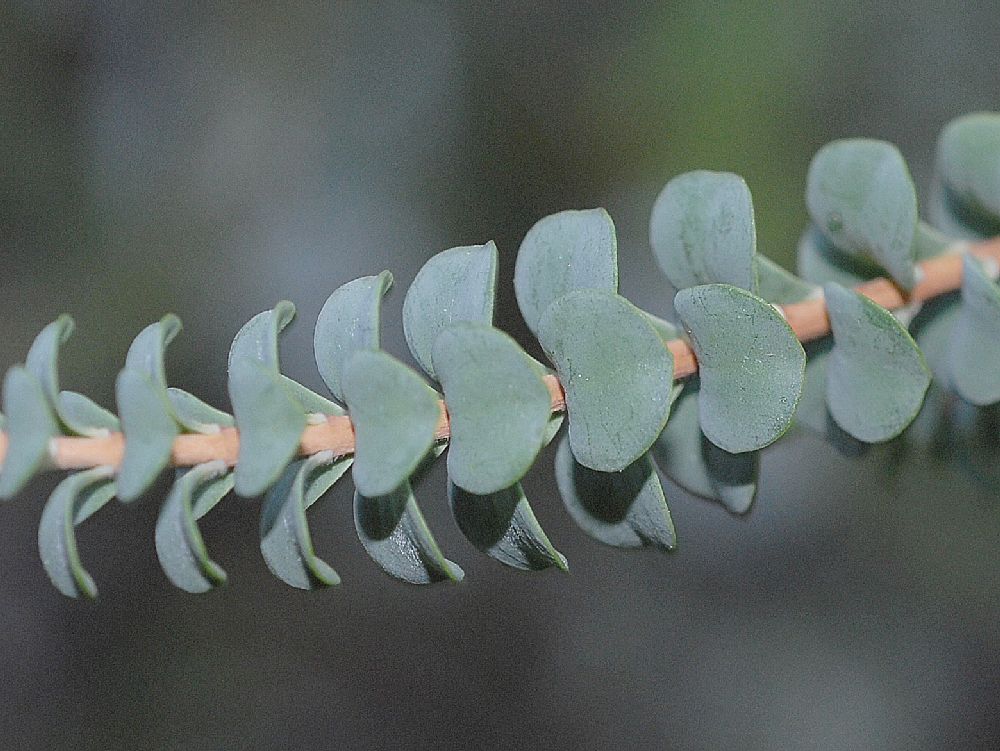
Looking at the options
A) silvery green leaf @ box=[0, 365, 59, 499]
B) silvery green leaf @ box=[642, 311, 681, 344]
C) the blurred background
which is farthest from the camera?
Result: the blurred background

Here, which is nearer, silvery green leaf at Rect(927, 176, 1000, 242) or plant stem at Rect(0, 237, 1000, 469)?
plant stem at Rect(0, 237, 1000, 469)

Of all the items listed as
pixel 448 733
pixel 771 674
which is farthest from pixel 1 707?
pixel 771 674

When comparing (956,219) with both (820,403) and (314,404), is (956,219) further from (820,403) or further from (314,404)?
(314,404)

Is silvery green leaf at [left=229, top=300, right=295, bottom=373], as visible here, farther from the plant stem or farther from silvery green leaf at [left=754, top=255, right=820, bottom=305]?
silvery green leaf at [left=754, top=255, right=820, bottom=305]

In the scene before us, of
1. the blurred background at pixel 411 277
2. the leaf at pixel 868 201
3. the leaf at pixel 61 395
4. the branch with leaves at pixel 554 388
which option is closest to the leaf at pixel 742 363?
the branch with leaves at pixel 554 388

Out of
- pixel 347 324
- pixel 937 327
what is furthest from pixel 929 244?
pixel 347 324

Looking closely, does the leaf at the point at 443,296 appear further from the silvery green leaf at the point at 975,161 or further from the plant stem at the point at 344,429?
the silvery green leaf at the point at 975,161

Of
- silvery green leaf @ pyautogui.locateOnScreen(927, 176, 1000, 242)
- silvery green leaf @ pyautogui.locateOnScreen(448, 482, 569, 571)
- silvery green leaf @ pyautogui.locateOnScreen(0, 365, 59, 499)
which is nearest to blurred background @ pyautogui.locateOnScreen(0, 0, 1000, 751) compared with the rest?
silvery green leaf @ pyautogui.locateOnScreen(927, 176, 1000, 242)
